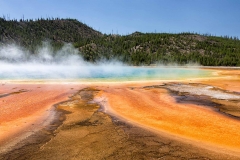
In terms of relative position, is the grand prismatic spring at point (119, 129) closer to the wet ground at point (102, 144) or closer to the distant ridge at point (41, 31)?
the wet ground at point (102, 144)

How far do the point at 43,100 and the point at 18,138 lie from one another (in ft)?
18.2

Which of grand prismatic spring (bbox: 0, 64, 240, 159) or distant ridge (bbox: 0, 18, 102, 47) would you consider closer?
grand prismatic spring (bbox: 0, 64, 240, 159)

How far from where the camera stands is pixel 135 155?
15.5 feet

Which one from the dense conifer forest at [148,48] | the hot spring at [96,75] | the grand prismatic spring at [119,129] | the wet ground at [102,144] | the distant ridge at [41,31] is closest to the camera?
the wet ground at [102,144]

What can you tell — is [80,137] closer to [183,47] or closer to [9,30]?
[183,47]

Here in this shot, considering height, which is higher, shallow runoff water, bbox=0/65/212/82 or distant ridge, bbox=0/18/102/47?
distant ridge, bbox=0/18/102/47

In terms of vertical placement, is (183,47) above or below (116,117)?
above

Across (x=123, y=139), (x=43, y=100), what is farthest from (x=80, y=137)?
(x=43, y=100)

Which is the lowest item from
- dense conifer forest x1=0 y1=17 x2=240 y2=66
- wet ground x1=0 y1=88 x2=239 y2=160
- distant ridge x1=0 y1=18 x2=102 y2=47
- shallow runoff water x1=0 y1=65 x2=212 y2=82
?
A: wet ground x1=0 y1=88 x2=239 y2=160

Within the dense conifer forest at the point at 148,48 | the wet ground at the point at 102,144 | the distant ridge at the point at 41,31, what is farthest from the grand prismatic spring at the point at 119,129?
the distant ridge at the point at 41,31

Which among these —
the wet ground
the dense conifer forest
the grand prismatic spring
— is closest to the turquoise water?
the grand prismatic spring

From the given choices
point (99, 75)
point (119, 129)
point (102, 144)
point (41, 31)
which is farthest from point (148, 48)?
point (102, 144)

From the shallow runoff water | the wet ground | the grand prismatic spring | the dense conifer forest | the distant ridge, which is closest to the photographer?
the wet ground

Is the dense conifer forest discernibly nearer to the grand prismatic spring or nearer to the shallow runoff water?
the shallow runoff water
